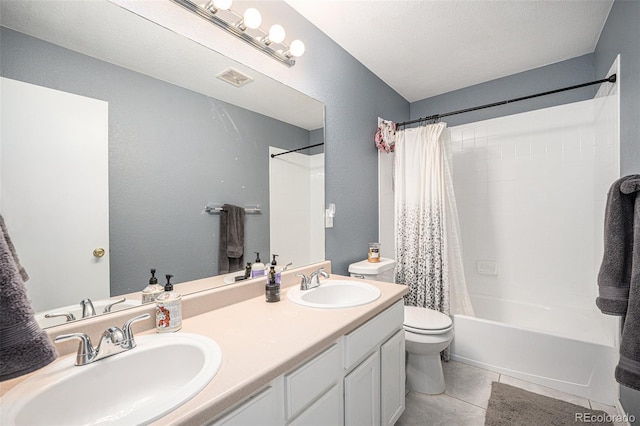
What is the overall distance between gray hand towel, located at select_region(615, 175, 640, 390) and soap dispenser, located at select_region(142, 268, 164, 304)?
1728 mm

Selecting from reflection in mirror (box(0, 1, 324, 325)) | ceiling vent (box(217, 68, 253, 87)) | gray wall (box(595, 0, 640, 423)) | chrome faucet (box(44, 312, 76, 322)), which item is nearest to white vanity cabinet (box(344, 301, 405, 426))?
reflection in mirror (box(0, 1, 324, 325))

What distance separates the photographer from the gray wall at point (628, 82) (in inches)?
54.6

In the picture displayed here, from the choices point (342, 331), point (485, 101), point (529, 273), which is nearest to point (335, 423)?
point (342, 331)

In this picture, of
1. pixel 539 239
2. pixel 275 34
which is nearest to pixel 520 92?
pixel 539 239

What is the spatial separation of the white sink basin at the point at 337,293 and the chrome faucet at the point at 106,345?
0.70m

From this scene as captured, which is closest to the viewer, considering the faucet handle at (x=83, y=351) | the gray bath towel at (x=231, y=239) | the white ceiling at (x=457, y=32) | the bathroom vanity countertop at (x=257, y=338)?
the bathroom vanity countertop at (x=257, y=338)

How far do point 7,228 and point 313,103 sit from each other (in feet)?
5.01

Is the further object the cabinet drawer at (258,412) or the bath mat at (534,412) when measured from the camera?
the bath mat at (534,412)

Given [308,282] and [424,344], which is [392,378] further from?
[308,282]

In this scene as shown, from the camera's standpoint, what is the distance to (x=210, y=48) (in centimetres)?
126

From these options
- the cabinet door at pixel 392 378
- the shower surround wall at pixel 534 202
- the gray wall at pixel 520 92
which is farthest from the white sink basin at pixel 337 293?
the gray wall at pixel 520 92

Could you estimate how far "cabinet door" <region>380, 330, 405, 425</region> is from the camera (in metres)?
1.35

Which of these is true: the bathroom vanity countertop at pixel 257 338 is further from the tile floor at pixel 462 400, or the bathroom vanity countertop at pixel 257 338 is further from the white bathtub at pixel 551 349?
the white bathtub at pixel 551 349

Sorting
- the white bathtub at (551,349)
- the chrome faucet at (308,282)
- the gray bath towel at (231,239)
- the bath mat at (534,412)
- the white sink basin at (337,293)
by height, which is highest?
the gray bath towel at (231,239)
